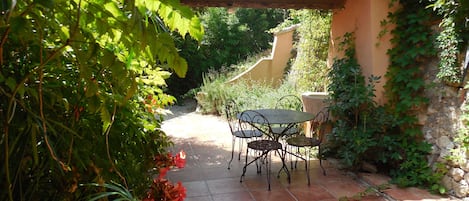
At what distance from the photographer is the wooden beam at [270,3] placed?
3902mm

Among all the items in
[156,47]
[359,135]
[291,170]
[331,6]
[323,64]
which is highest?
[331,6]

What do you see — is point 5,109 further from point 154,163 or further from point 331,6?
point 331,6

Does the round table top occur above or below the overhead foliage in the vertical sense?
below

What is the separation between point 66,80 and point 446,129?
10.4 feet

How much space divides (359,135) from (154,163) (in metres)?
2.52

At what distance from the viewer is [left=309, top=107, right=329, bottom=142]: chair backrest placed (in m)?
4.11

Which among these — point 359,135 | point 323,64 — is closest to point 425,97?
point 359,135

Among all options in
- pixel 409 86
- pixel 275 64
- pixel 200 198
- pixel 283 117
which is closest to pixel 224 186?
pixel 200 198

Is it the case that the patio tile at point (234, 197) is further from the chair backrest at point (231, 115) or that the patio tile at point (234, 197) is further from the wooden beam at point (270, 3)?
the wooden beam at point (270, 3)

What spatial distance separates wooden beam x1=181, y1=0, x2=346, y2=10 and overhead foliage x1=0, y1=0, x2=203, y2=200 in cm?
281

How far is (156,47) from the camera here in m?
0.83

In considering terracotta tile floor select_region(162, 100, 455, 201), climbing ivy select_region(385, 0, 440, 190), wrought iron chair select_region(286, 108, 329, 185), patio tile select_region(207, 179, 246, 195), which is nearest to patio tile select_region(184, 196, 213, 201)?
terracotta tile floor select_region(162, 100, 455, 201)

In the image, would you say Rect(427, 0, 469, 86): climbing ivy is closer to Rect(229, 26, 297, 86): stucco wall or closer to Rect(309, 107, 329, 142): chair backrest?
Rect(309, 107, 329, 142): chair backrest

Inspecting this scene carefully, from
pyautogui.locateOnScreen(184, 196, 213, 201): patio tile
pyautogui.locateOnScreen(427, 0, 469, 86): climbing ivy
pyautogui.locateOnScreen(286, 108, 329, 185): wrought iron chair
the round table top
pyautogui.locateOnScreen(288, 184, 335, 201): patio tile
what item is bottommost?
pyautogui.locateOnScreen(184, 196, 213, 201): patio tile
